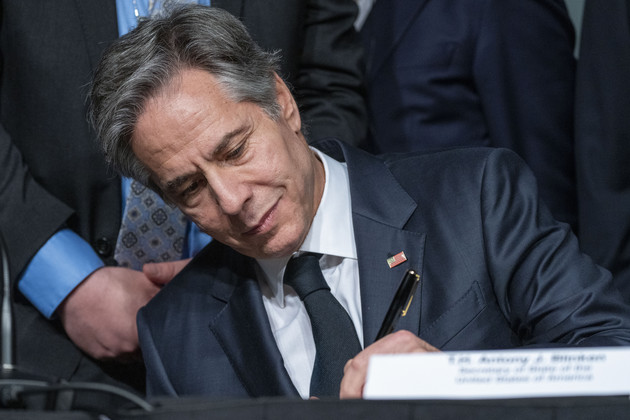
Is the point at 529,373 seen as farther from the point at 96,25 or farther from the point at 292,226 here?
the point at 96,25

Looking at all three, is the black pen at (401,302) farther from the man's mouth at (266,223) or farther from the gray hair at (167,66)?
the gray hair at (167,66)

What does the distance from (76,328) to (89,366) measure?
12 centimetres

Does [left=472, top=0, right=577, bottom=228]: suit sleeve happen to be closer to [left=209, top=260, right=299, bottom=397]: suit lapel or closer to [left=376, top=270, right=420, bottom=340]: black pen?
[left=376, top=270, right=420, bottom=340]: black pen

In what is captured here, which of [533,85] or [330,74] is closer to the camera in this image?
[533,85]

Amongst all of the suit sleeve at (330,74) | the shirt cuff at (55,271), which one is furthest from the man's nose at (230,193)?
the suit sleeve at (330,74)

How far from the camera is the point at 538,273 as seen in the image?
4.94 ft

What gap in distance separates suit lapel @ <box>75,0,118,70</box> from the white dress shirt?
2.01 feet

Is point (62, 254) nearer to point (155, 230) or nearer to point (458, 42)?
point (155, 230)

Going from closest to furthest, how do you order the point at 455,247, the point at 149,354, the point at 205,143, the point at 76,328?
the point at 205,143
the point at 455,247
the point at 149,354
the point at 76,328

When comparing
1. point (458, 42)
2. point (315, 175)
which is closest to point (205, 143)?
point (315, 175)

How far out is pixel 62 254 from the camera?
1857 mm

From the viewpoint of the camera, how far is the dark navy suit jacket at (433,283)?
4.90 feet

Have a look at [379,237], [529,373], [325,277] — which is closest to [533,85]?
[379,237]

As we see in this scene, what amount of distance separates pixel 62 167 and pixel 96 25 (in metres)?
0.36
